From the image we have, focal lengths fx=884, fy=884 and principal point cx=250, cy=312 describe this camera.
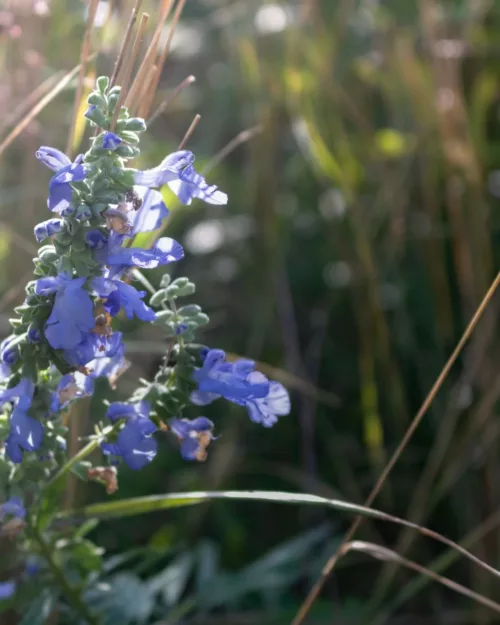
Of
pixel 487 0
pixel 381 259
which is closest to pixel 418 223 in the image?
pixel 381 259

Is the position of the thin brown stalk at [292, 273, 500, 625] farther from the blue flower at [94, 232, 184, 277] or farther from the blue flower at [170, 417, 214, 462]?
the blue flower at [94, 232, 184, 277]

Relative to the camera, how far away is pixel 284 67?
1.89 m

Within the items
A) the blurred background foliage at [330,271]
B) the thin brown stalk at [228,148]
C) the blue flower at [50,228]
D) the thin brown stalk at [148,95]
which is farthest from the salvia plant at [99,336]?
the blurred background foliage at [330,271]

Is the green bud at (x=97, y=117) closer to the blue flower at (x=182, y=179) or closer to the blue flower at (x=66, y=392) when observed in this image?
the blue flower at (x=182, y=179)

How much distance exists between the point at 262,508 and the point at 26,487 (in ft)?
3.32

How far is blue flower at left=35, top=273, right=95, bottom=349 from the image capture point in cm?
68

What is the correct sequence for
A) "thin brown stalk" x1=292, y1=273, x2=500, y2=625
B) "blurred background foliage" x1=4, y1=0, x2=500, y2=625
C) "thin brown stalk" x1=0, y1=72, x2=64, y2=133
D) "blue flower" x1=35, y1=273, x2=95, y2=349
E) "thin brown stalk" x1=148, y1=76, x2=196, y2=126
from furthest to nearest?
"blurred background foliage" x1=4, y1=0, x2=500, y2=625, "thin brown stalk" x1=0, y1=72, x2=64, y2=133, "thin brown stalk" x1=148, y1=76, x2=196, y2=126, "thin brown stalk" x1=292, y1=273, x2=500, y2=625, "blue flower" x1=35, y1=273, x2=95, y2=349

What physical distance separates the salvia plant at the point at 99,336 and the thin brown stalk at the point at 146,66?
7cm

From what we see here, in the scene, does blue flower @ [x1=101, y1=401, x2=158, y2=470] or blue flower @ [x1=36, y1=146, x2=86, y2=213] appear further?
blue flower @ [x1=101, y1=401, x2=158, y2=470]

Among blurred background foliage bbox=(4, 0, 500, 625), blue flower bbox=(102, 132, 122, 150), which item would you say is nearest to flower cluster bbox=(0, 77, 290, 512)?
blue flower bbox=(102, 132, 122, 150)

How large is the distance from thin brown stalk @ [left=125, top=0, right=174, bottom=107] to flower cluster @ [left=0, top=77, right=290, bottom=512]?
122 mm

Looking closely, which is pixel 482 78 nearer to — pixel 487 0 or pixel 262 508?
pixel 487 0

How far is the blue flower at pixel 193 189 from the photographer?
0.74 metres

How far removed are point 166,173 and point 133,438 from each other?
0.24 metres
